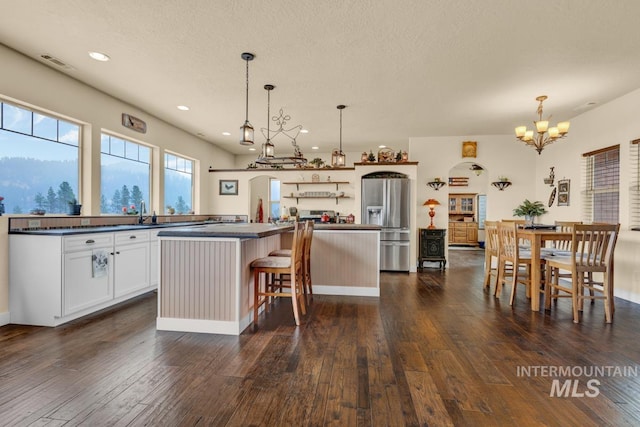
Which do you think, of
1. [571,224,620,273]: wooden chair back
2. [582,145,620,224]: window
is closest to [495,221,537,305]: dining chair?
[571,224,620,273]: wooden chair back

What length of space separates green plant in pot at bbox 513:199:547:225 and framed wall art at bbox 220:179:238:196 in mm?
5858

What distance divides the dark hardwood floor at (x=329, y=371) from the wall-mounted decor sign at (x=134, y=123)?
2.78 meters

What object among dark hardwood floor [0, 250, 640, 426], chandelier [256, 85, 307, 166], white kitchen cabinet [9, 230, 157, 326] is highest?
chandelier [256, 85, 307, 166]

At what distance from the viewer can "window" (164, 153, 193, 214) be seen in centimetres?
586

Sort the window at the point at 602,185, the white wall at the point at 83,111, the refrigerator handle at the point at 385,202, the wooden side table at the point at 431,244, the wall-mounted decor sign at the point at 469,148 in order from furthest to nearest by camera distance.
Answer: the wall-mounted decor sign at the point at 469,148
the wooden side table at the point at 431,244
the refrigerator handle at the point at 385,202
the window at the point at 602,185
the white wall at the point at 83,111

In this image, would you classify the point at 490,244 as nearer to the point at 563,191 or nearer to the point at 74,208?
the point at 563,191

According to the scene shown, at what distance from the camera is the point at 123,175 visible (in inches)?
187

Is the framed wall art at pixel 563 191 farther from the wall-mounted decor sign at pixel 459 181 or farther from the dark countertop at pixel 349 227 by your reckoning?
the wall-mounted decor sign at pixel 459 181

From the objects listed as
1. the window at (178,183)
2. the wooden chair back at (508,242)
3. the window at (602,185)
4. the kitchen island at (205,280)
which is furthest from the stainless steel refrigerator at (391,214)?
the window at (178,183)

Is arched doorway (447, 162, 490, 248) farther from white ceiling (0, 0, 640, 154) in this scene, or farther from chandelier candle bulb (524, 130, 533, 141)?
chandelier candle bulb (524, 130, 533, 141)

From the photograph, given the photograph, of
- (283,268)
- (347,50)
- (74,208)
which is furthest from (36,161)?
(347,50)

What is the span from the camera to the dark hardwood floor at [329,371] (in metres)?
1.64

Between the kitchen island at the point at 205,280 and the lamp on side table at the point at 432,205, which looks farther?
the lamp on side table at the point at 432,205

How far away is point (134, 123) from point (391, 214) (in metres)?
4.59
